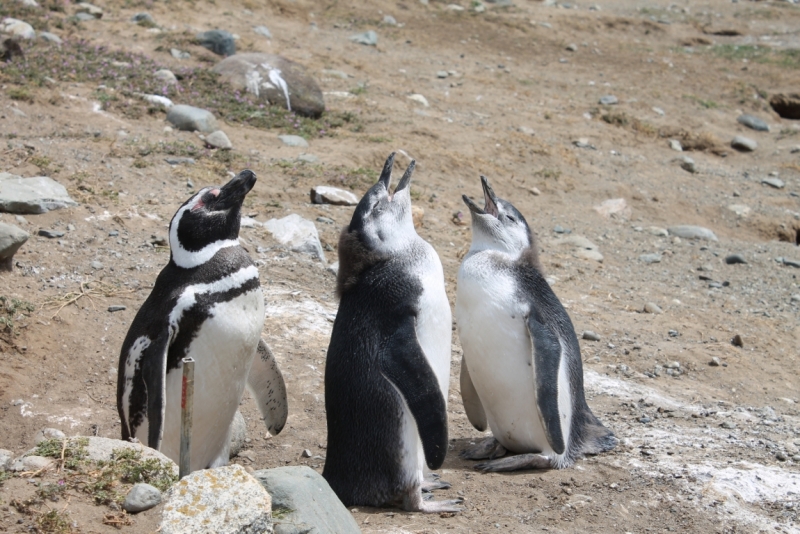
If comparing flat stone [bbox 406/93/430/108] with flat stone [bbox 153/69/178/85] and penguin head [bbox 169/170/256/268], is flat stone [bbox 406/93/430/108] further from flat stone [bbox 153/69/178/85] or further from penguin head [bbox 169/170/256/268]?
penguin head [bbox 169/170/256/268]

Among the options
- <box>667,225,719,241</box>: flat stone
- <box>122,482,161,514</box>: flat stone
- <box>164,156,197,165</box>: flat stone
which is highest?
<box>122,482,161,514</box>: flat stone

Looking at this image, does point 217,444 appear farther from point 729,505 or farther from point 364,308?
point 729,505

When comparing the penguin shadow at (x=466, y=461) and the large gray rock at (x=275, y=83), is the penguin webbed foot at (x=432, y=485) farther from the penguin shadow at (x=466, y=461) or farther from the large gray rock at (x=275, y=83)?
the large gray rock at (x=275, y=83)

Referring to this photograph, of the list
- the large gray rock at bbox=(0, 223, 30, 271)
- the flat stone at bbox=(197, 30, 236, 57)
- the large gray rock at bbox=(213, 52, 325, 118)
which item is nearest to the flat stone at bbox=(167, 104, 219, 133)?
the large gray rock at bbox=(213, 52, 325, 118)

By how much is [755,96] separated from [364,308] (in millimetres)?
12916

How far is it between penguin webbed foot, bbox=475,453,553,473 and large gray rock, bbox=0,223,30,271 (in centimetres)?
317

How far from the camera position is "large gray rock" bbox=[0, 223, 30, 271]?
5.45m

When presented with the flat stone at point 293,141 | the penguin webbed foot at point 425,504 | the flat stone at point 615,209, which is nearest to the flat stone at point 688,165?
the flat stone at point 615,209

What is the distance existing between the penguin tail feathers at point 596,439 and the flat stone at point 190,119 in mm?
5421

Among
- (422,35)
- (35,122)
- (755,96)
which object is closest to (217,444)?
(35,122)

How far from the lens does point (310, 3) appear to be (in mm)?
15562

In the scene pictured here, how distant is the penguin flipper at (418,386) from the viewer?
3773 millimetres

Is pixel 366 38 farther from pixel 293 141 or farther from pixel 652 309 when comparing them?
pixel 652 309

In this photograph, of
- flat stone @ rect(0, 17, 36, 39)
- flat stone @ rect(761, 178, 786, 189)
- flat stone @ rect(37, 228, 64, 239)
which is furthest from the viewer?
flat stone @ rect(761, 178, 786, 189)
